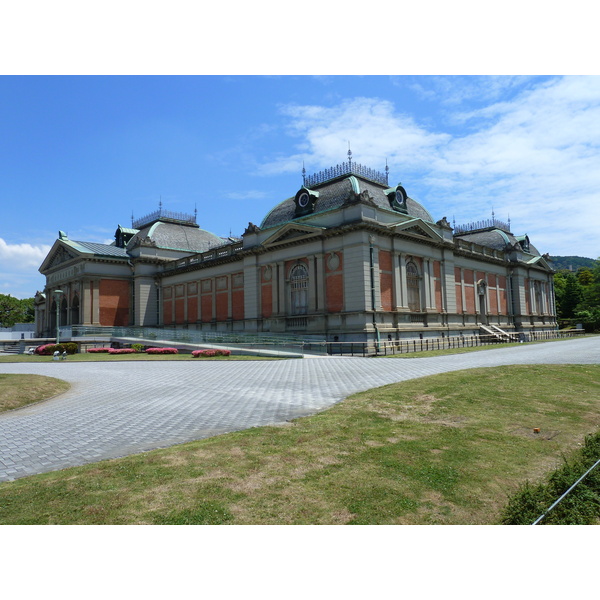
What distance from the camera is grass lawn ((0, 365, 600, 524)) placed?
4902 mm

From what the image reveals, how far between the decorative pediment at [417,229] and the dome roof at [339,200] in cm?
165

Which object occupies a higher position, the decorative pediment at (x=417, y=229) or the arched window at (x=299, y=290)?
the decorative pediment at (x=417, y=229)

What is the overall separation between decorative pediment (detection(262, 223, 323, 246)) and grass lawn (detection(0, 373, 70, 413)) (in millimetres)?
20818

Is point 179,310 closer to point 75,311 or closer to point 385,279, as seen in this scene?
point 75,311

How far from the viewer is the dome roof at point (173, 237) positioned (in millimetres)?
50469

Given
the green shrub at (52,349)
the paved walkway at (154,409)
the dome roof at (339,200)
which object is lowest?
the paved walkway at (154,409)

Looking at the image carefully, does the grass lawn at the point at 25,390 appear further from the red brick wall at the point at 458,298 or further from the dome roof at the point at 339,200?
the red brick wall at the point at 458,298

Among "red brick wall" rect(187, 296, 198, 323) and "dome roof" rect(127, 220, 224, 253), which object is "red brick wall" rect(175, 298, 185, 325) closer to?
"red brick wall" rect(187, 296, 198, 323)

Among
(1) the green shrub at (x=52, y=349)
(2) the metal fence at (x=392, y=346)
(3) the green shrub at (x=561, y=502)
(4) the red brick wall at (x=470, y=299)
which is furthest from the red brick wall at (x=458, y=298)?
(3) the green shrub at (x=561, y=502)

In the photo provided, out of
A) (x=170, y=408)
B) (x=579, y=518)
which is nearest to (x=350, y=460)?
(x=579, y=518)

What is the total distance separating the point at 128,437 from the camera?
8.16m

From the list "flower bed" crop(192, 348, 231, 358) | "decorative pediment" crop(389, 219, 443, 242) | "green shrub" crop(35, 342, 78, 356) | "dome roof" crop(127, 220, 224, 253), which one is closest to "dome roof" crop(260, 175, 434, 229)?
"decorative pediment" crop(389, 219, 443, 242)

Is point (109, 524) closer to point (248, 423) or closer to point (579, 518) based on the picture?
point (248, 423)

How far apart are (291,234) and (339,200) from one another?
4.49 metres
